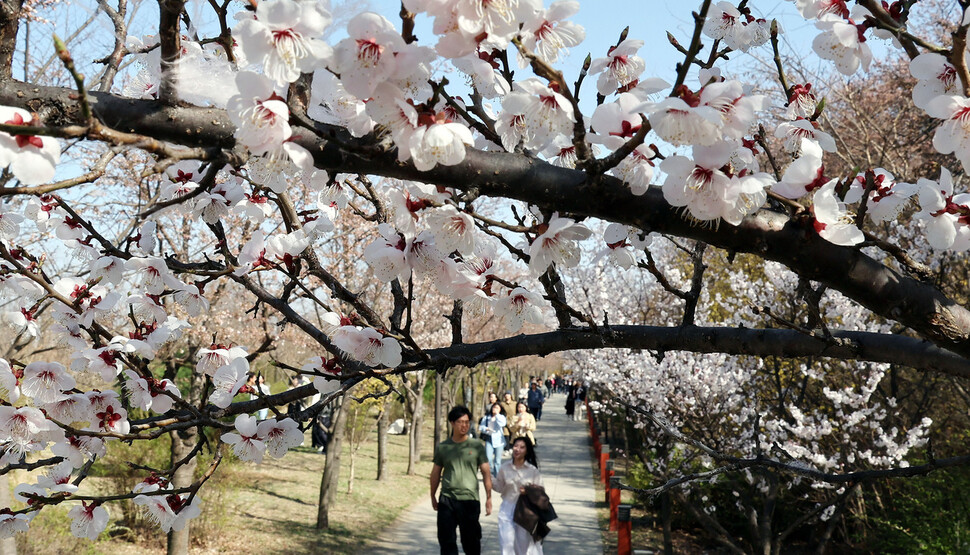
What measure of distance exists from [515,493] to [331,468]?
3.79 metres

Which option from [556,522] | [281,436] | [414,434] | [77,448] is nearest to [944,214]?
[281,436]

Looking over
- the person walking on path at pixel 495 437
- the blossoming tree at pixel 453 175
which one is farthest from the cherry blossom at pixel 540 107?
the person walking on path at pixel 495 437

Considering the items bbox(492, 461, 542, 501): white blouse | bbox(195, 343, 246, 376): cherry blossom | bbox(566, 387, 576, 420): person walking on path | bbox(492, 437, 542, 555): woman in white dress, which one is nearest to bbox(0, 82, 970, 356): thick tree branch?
bbox(195, 343, 246, 376): cherry blossom

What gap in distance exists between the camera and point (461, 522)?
7348mm

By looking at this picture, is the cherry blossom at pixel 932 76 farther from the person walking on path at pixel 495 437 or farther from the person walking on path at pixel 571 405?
the person walking on path at pixel 571 405

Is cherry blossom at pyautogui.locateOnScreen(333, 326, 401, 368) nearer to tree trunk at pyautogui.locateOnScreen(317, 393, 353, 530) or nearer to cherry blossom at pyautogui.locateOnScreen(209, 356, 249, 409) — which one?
cherry blossom at pyautogui.locateOnScreen(209, 356, 249, 409)

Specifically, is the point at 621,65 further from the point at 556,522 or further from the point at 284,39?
the point at 556,522

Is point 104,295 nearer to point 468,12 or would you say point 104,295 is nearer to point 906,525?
point 468,12

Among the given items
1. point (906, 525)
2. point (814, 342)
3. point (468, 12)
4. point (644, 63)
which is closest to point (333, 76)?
point (468, 12)

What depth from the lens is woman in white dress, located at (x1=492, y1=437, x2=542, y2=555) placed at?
751cm

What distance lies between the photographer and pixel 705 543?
1060 cm

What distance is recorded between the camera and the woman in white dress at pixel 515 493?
24.6 feet

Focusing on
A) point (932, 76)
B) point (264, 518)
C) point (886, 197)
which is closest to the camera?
point (932, 76)

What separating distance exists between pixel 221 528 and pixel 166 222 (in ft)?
13.4
